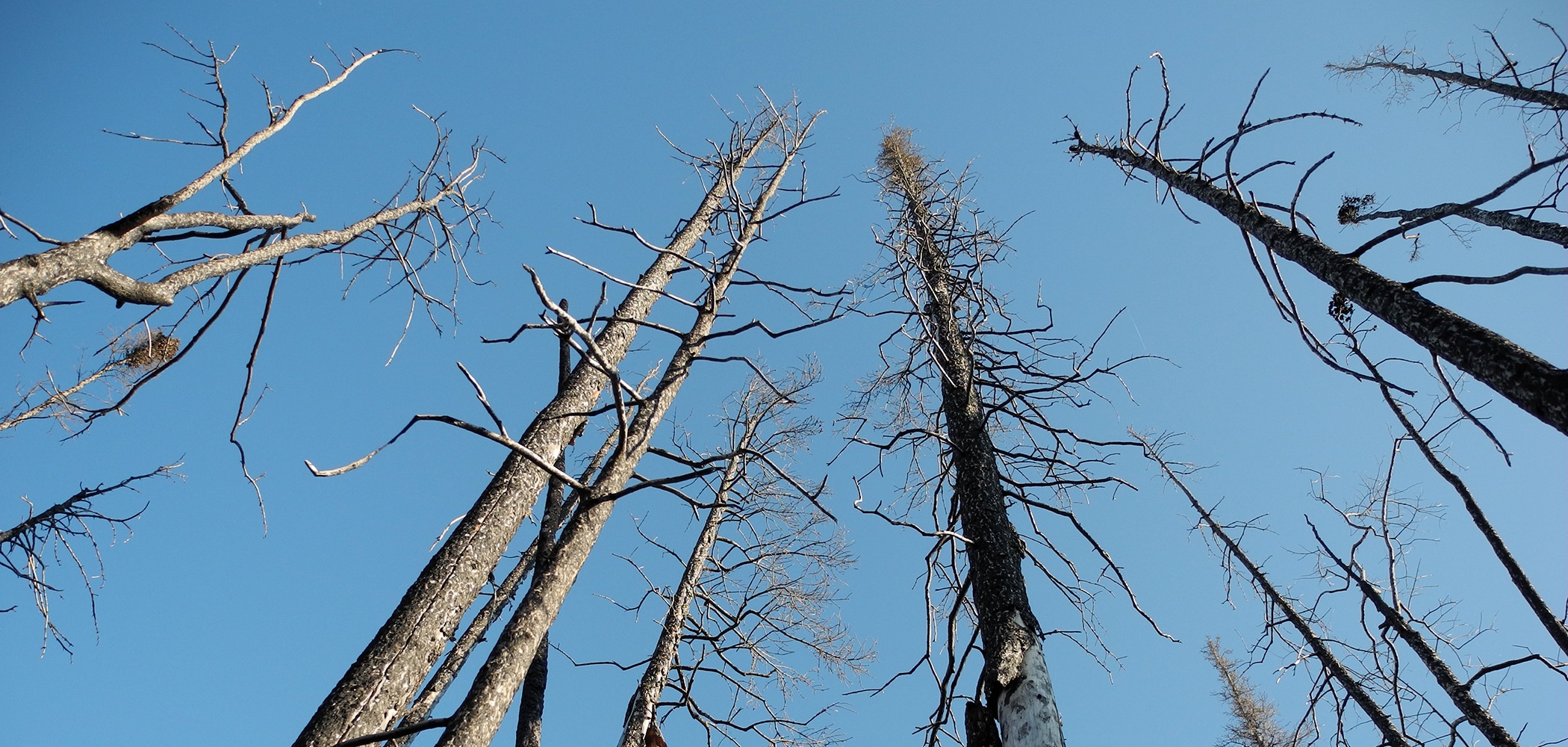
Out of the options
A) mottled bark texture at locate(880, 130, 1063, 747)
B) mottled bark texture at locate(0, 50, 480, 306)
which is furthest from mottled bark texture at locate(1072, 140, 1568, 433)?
mottled bark texture at locate(0, 50, 480, 306)

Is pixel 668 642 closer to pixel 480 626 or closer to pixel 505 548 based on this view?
pixel 480 626

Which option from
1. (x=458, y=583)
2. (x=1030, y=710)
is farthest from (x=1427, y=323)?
(x=458, y=583)

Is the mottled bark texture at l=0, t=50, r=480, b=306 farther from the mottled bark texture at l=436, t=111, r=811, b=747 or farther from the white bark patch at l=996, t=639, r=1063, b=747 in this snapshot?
the white bark patch at l=996, t=639, r=1063, b=747

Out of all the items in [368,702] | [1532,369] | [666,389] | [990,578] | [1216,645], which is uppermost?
[1216,645]

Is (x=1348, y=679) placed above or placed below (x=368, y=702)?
above

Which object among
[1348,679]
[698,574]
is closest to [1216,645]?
[1348,679]

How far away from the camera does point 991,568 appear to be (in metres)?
3.91

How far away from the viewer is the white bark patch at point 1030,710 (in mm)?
3078

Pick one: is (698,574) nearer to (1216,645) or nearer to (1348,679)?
(1348,679)

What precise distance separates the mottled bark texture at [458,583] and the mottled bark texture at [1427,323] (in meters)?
2.72

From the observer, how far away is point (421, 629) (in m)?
2.96

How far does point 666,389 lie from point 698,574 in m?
4.22

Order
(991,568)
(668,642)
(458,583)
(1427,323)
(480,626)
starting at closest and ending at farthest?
(1427,323) → (458,583) → (991,568) → (480,626) → (668,642)

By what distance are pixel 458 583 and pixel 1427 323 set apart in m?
3.95
